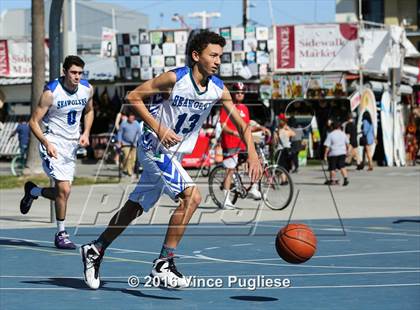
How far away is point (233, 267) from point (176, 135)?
2.32 meters

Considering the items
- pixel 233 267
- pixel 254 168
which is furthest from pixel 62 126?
pixel 254 168

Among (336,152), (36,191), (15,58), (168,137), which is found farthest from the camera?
(15,58)

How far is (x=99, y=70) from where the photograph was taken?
3669 cm

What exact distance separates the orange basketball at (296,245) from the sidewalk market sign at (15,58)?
1218 inches

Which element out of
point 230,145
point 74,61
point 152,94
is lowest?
point 230,145

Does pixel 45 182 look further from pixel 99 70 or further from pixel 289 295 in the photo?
pixel 289 295

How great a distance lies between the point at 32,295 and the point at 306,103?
88.8 feet

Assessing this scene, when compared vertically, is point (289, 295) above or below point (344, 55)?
below

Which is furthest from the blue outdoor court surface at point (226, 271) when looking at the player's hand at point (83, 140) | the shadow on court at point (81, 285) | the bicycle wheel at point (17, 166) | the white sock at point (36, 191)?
the bicycle wheel at point (17, 166)

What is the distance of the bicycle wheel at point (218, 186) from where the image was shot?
1712 cm

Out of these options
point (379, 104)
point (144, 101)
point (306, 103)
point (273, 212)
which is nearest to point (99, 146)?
point (306, 103)

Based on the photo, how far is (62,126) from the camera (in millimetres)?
11406

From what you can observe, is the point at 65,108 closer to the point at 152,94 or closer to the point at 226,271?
the point at 226,271

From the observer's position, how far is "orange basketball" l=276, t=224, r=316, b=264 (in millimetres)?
8180
